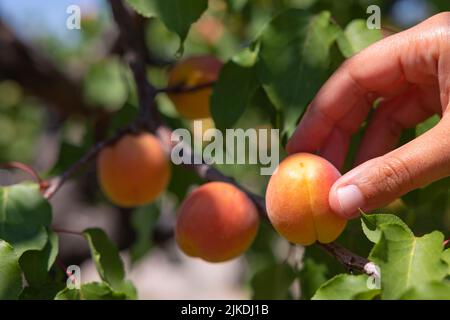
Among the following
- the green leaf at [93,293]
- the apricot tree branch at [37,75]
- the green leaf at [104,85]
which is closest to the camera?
the green leaf at [93,293]

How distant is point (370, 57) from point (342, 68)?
4cm

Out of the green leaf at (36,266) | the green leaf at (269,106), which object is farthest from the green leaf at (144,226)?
the green leaf at (36,266)

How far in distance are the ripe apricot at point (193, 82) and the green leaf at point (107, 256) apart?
0.33 metres

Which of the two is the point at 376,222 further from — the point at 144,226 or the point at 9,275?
the point at 144,226

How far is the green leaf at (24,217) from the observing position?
0.86 meters

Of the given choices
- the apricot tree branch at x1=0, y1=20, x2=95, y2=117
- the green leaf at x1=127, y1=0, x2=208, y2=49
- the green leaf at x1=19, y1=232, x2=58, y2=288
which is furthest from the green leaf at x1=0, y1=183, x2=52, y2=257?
the apricot tree branch at x1=0, y1=20, x2=95, y2=117

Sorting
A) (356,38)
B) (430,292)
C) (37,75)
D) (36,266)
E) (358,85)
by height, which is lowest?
(430,292)

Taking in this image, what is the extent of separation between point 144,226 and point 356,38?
653 millimetres

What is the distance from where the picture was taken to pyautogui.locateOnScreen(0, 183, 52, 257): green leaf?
2.82 ft

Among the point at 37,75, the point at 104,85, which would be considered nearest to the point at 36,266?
the point at 37,75

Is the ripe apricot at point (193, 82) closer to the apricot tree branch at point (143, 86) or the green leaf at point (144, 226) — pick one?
the apricot tree branch at point (143, 86)

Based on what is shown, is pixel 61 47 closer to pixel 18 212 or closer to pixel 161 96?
pixel 161 96

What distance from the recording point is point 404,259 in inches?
26.4
